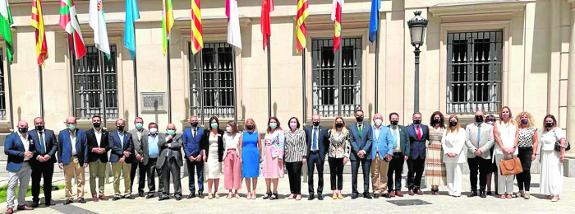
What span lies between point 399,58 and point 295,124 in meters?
4.76

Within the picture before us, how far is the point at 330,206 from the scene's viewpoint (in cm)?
739

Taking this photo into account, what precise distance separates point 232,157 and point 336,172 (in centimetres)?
200

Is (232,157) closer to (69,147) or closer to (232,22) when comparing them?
(69,147)

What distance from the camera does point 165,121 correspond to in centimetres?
1238

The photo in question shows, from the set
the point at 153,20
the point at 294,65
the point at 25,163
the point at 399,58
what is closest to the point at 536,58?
the point at 399,58

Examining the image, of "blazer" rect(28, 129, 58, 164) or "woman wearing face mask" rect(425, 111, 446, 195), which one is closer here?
"blazer" rect(28, 129, 58, 164)

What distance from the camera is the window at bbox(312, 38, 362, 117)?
11.9m

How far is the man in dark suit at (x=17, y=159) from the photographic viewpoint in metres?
7.26

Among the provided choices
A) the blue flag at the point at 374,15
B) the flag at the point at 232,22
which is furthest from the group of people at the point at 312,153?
the blue flag at the point at 374,15

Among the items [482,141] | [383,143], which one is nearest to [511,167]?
[482,141]

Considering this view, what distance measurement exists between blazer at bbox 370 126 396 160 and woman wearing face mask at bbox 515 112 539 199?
2.31m

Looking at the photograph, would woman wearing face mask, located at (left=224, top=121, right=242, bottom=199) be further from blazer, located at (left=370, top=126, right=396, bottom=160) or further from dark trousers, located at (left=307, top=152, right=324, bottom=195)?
blazer, located at (left=370, top=126, right=396, bottom=160)

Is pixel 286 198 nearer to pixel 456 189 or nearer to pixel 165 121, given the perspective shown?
pixel 456 189

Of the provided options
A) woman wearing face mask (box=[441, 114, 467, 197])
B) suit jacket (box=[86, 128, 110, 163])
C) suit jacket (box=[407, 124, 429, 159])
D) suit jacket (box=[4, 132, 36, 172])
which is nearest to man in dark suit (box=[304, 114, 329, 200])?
suit jacket (box=[407, 124, 429, 159])
